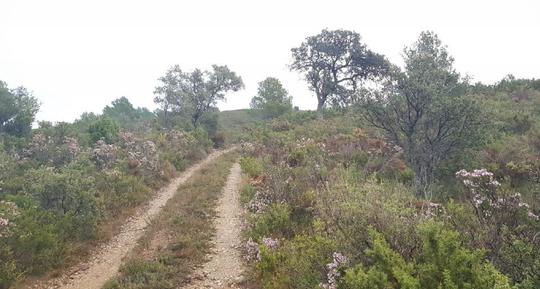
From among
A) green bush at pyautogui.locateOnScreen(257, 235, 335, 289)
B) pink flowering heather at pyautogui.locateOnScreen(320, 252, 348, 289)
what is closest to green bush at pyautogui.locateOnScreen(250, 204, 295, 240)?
green bush at pyautogui.locateOnScreen(257, 235, 335, 289)

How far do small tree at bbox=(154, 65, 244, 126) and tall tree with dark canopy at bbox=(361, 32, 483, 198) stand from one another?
2494 cm

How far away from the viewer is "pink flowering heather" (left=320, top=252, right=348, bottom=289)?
6363mm

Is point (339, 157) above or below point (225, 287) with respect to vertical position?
above

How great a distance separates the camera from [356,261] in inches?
258

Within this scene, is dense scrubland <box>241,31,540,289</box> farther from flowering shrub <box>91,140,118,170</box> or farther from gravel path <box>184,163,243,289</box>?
flowering shrub <box>91,140,118,170</box>

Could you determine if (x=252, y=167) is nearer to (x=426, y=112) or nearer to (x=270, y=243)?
(x=426, y=112)

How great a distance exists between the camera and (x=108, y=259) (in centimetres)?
1143

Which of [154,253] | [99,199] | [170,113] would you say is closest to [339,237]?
[154,253]

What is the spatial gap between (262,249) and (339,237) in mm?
2043

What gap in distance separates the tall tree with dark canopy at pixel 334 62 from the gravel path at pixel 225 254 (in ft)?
88.1

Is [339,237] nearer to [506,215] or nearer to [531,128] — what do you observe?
[506,215]

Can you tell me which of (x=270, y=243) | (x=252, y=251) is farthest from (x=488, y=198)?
(x=252, y=251)

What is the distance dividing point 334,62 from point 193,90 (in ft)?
48.7

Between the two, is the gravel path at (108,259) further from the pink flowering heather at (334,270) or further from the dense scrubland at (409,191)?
the pink flowering heather at (334,270)
